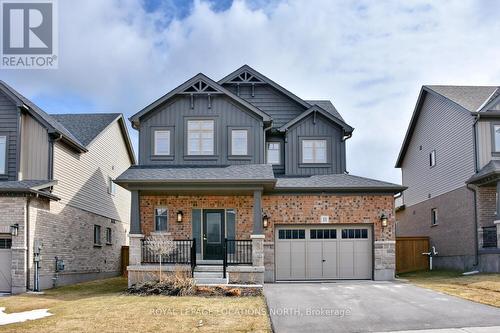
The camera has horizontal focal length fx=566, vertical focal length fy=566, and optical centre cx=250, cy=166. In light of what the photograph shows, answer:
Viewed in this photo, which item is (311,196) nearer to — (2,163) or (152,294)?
(152,294)

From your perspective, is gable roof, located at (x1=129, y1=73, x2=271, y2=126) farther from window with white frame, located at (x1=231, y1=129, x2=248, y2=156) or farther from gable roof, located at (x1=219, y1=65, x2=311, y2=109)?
gable roof, located at (x1=219, y1=65, x2=311, y2=109)

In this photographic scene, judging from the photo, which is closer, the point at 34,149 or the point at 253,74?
the point at 34,149

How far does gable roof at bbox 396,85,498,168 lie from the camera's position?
23.5 meters

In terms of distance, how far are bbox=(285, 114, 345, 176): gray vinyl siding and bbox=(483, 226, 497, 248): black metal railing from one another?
593 cm

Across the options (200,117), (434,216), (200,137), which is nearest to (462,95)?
(434,216)

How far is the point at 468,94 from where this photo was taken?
25094 mm

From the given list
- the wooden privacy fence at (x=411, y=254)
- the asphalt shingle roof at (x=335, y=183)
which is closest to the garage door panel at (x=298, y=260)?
the asphalt shingle roof at (x=335, y=183)

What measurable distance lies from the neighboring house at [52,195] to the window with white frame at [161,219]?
3.71 metres

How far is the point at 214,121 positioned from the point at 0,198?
7.92 metres

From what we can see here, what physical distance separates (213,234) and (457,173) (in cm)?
1088

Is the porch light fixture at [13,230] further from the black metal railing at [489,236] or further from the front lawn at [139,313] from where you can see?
the black metal railing at [489,236]

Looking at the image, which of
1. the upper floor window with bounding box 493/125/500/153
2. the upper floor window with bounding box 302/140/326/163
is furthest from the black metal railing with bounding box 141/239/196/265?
the upper floor window with bounding box 493/125/500/153

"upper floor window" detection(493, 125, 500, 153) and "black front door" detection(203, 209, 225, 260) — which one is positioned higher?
"upper floor window" detection(493, 125, 500, 153)

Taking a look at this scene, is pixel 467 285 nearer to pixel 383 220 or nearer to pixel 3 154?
A: pixel 383 220
